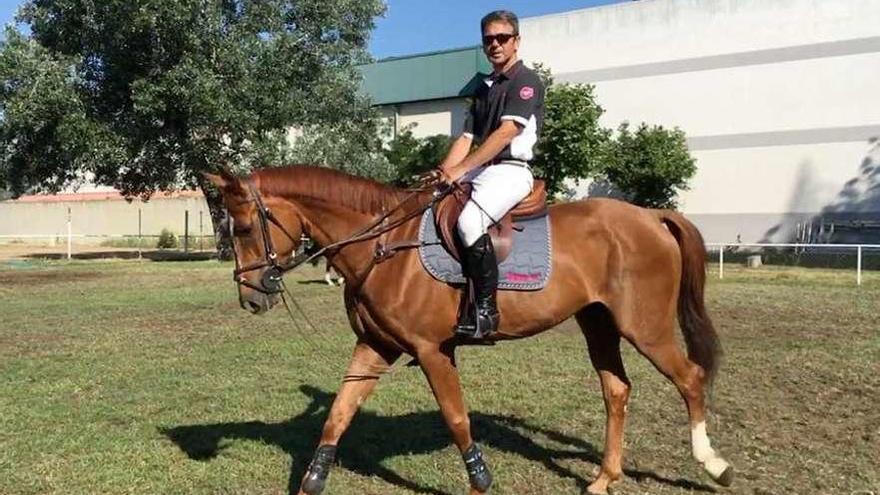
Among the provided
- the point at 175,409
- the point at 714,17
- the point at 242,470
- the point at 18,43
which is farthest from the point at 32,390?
the point at 714,17

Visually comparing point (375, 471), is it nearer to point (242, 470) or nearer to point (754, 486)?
point (242, 470)

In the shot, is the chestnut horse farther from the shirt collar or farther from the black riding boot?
the shirt collar

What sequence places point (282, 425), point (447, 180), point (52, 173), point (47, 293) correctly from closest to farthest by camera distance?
1. point (447, 180)
2. point (282, 425)
3. point (47, 293)
4. point (52, 173)

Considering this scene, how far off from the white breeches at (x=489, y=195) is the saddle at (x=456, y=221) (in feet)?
0.22

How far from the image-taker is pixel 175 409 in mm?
7035

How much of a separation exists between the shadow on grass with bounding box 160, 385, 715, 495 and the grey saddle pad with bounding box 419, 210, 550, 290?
1.47 m

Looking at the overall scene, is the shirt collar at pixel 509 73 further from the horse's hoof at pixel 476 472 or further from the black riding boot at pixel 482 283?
the horse's hoof at pixel 476 472

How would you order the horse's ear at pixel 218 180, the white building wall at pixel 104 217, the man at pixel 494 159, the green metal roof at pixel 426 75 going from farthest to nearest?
1. the white building wall at pixel 104 217
2. the green metal roof at pixel 426 75
3. the man at pixel 494 159
4. the horse's ear at pixel 218 180

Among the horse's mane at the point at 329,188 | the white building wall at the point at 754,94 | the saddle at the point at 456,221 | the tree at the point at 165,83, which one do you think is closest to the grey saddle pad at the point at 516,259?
the saddle at the point at 456,221

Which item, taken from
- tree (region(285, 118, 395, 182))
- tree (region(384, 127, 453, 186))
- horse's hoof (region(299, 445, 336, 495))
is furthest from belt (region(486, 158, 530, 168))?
tree (region(384, 127, 453, 186))

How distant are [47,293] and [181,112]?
9762 millimetres

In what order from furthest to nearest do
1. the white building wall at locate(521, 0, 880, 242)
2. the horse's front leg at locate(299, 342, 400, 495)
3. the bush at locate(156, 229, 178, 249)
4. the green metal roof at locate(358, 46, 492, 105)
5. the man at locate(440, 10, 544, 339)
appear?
the green metal roof at locate(358, 46, 492, 105), the bush at locate(156, 229, 178, 249), the white building wall at locate(521, 0, 880, 242), the horse's front leg at locate(299, 342, 400, 495), the man at locate(440, 10, 544, 339)

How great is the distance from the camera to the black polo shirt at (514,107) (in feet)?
14.8

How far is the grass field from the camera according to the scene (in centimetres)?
527
